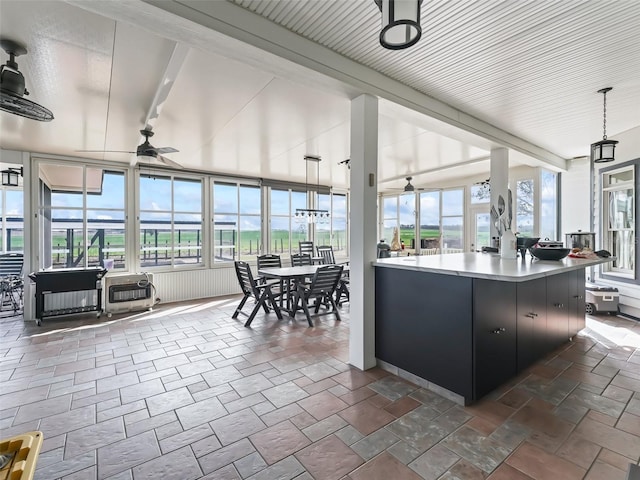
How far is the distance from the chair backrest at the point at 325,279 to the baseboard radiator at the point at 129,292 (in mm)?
2925

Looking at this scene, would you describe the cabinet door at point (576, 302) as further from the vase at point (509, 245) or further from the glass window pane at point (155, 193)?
the glass window pane at point (155, 193)

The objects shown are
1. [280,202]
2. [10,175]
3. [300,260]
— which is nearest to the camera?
[10,175]

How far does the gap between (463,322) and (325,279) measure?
2.37 m

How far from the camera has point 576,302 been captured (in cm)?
360

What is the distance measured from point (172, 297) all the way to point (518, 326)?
5.70 metres

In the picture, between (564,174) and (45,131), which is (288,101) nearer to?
(45,131)

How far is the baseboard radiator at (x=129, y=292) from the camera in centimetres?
499

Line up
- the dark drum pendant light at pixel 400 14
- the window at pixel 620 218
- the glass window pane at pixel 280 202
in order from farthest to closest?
the glass window pane at pixel 280 202 < the window at pixel 620 218 < the dark drum pendant light at pixel 400 14

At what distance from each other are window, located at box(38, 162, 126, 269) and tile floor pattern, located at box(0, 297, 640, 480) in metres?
2.29

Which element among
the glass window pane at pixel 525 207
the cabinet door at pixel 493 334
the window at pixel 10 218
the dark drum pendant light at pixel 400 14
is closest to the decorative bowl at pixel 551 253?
the cabinet door at pixel 493 334

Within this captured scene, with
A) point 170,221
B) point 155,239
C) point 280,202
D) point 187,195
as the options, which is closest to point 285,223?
point 280,202

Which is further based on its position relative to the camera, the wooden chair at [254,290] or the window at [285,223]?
the window at [285,223]

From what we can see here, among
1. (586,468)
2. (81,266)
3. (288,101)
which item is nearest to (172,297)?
(81,266)

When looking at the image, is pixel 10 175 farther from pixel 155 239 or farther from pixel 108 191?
pixel 155 239
